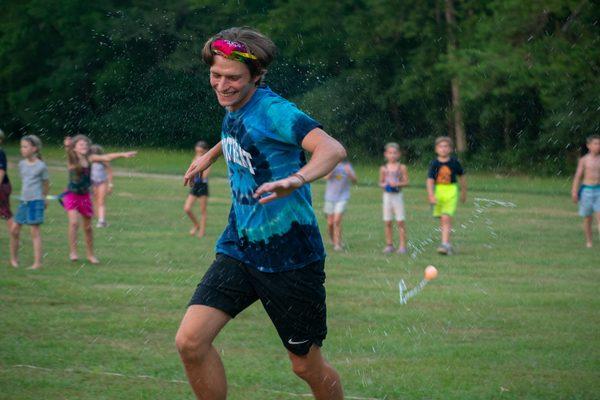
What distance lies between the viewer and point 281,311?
16.8 feet

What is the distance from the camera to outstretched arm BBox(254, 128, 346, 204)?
453 centimetres

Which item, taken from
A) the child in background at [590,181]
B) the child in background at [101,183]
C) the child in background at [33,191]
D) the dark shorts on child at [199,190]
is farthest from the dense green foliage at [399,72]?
the child in background at [33,191]

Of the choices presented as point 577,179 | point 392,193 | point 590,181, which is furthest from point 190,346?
point 577,179

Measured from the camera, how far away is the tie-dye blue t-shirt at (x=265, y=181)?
197 inches

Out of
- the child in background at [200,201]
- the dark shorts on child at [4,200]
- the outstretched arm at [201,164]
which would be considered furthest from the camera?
the child in background at [200,201]

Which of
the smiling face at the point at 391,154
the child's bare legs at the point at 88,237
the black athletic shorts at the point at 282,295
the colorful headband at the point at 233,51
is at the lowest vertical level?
the child's bare legs at the point at 88,237

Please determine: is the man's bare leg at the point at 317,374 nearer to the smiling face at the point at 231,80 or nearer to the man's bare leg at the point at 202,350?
the man's bare leg at the point at 202,350

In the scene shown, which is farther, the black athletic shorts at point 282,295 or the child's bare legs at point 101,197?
the child's bare legs at point 101,197

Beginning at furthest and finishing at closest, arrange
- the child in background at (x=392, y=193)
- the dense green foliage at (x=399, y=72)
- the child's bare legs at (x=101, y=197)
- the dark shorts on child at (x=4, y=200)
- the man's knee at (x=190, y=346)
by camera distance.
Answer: the dense green foliage at (x=399, y=72) → the child's bare legs at (x=101, y=197) → the child in background at (x=392, y=193) → the dark shorts on child at (x=4, y=200) → the man's knee at (x=190, y=346)

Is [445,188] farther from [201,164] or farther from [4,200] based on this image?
[201,164]

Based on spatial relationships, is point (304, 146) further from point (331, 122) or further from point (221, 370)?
point (331, 122)

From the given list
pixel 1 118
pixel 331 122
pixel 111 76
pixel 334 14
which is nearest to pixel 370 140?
pixel 331 122

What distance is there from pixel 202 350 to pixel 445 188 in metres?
9.77

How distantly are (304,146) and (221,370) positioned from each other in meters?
1.10
